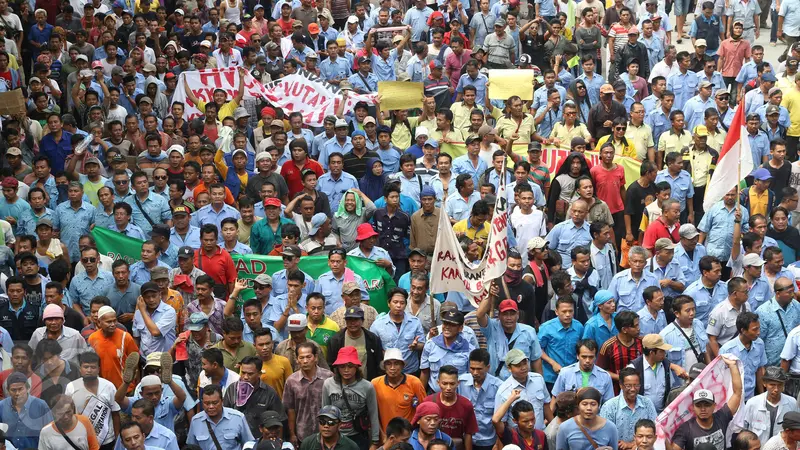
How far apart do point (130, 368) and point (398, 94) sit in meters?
8.87

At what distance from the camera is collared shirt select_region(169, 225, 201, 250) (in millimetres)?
15836

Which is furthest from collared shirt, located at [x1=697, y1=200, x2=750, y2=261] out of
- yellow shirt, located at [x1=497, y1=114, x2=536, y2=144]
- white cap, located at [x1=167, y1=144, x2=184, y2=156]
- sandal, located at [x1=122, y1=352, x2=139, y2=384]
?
sandal, located at [x1=122, y1=352, x2=139, y2=384]

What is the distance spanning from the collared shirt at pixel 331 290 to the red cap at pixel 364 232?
640 mm

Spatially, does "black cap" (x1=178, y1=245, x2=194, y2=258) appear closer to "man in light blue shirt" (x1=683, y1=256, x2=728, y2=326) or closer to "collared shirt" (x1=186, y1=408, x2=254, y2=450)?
"collared shirt" (x1=186, y1=408, x2=254, y2=450)

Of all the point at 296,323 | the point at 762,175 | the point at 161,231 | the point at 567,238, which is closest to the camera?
the point at 296,323

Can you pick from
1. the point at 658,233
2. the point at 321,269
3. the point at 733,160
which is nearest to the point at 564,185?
the point at 658,233

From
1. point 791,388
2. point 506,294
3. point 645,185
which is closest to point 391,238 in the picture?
point 506,294

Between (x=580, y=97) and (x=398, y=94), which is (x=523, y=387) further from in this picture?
(x=580, y=97)

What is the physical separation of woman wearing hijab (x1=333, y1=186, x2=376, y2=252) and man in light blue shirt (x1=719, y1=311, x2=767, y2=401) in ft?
15.5

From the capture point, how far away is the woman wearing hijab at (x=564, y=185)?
57.0 ft

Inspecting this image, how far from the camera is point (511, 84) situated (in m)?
20.8

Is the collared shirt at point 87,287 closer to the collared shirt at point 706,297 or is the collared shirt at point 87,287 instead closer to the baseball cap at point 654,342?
the baseball cap at point 654,342

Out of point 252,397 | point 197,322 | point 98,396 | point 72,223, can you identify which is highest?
point 72,223

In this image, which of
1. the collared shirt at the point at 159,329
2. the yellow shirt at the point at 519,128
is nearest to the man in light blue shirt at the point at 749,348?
the collared shirt at the point at 159,329
